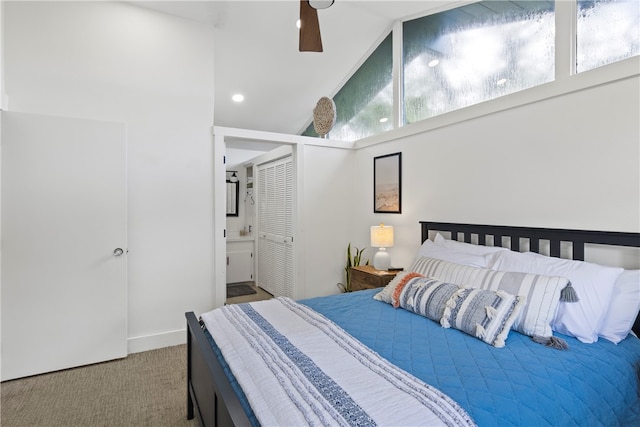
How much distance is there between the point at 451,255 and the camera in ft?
8.22

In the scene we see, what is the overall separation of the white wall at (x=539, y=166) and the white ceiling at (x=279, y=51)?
4.65 ft

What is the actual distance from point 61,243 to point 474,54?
3740 millimetres

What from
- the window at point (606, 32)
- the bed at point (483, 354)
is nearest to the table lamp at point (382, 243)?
the bed at point (483, 354)

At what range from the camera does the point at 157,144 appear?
3059 mm

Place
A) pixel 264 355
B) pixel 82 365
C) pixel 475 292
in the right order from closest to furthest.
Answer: pixel 264 355 → pixel 475 292 → pixel 82 365

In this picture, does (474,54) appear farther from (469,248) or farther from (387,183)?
(469,248)

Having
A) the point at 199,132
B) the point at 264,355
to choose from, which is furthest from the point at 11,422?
the point at 199,132

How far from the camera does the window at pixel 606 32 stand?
1891 mm

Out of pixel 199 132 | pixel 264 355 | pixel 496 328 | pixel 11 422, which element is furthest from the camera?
pixel 199 132

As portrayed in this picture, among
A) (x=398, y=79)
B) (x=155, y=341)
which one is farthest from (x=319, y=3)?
(x=155, y=341)

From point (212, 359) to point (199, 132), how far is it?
240 cm

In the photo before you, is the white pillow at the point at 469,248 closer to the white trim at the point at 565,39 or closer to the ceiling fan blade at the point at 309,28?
the white trim at the point at 565,39

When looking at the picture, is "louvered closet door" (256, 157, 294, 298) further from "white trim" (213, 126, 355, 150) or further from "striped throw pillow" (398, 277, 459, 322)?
"striped throw pillow" (398, 277, 459, 322)

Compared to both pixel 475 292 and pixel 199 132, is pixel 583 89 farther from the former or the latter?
pixel 199 132
